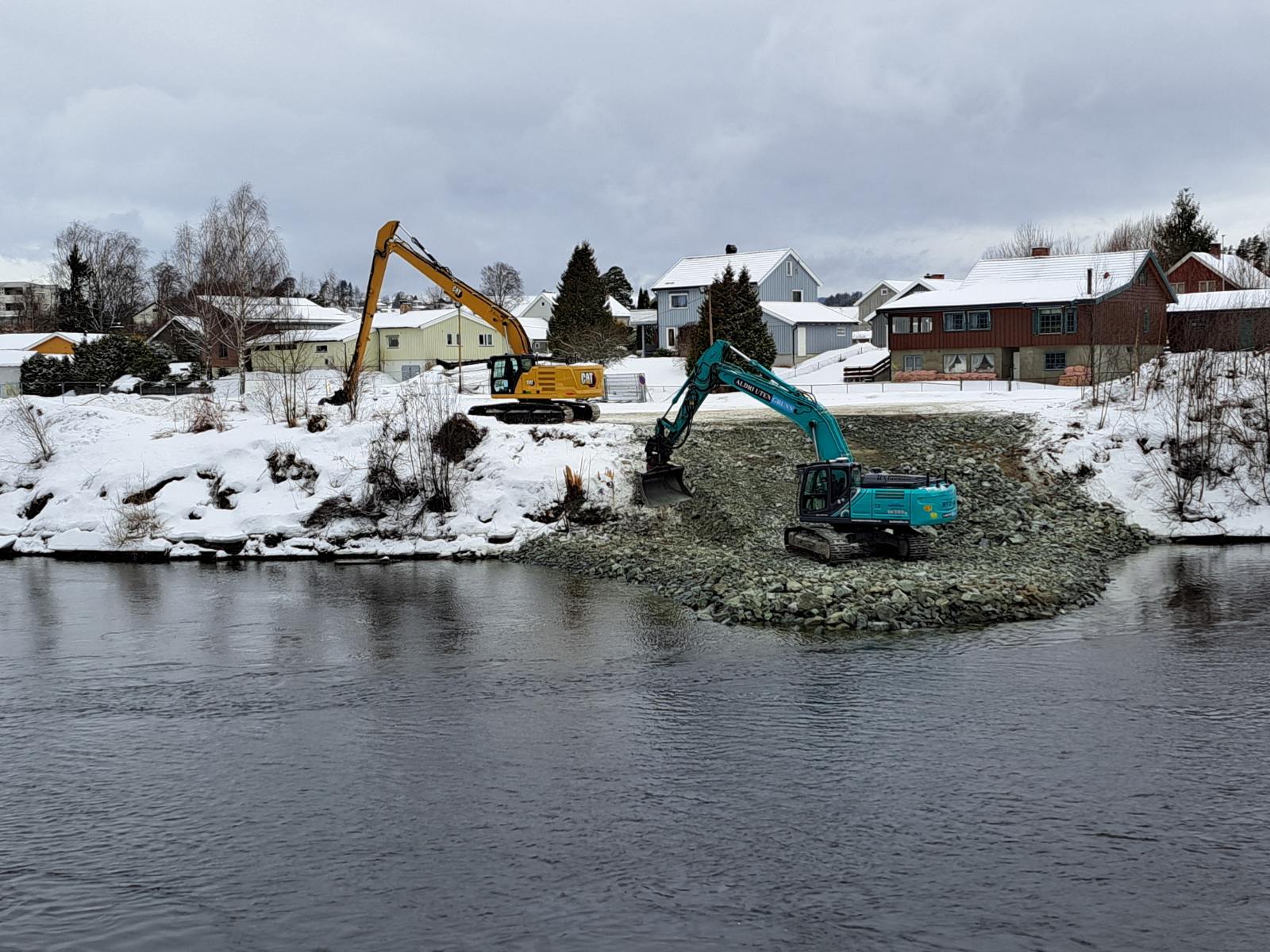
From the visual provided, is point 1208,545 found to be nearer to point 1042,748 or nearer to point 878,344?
point 1042,748

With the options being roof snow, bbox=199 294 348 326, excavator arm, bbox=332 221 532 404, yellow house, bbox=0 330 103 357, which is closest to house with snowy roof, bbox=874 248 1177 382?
excavator arm, bbox=332 221 532 404

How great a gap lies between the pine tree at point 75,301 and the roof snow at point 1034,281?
6498 centimetres

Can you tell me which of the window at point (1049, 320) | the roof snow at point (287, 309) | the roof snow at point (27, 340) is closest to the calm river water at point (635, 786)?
the window at point (1049, 320)

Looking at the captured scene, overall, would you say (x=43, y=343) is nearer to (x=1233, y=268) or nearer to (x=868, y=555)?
(x=868, y=555)

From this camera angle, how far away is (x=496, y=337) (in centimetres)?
7781

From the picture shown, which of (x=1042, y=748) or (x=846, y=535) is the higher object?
(x=846, y=535)

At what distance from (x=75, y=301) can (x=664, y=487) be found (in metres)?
76.0

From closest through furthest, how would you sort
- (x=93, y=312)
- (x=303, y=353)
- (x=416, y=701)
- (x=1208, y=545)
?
(x=416, y=701) < (x=1208, y=545) < (x=303, y=353) < (x=93, y=312)

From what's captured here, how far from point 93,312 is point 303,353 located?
39237 millimetres

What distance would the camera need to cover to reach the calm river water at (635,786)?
36.1 feet

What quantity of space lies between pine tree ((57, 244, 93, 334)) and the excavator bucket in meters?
70.7

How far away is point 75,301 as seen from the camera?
299ft

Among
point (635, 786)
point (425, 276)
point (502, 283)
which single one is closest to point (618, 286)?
point (502, 283)

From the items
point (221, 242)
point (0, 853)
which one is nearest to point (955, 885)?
point (0, 853)
